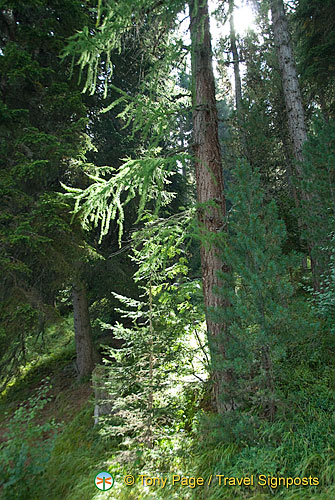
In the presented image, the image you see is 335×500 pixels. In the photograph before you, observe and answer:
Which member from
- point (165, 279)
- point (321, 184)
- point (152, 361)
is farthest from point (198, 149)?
point (152, 361)

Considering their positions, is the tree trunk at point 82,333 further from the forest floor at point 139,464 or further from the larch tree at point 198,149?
the larch tree at point 198,149

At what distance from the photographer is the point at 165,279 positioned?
16.9 ft

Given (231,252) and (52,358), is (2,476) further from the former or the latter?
(52,358)

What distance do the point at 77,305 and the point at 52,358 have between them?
3.50 m

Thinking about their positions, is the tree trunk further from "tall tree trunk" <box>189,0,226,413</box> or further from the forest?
"tall tree trunk" <box>189,0,226,413</box>

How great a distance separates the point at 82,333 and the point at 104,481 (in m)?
4.26

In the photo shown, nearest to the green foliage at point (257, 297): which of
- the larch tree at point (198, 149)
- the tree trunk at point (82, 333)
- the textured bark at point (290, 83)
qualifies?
the larch tree at point (198, 149)

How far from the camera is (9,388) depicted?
8625 mm

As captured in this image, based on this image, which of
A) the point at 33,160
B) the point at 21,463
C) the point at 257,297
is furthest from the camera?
the point at 33,160

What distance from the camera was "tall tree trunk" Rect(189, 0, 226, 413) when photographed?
13.1ft

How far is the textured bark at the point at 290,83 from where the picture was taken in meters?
7.20

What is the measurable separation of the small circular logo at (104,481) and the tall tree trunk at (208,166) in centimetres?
158

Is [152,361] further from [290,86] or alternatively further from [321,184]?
[290,86]

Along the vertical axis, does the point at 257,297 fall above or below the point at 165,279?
below
